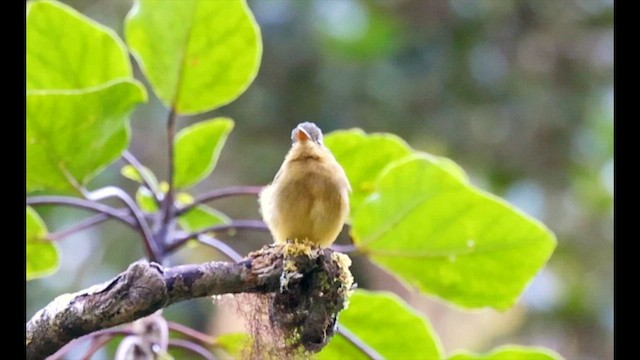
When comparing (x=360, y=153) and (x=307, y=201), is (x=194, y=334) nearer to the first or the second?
(x=307, y=201)

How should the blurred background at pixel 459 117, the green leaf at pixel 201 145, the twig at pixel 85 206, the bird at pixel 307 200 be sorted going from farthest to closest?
the blurred background at pixel 459 117, the green leaf at pixel 201 145, the twig at pixel 85 206, the bird at pixel 307 200

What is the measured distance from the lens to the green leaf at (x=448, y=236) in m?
1.63

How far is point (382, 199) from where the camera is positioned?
5.37ft

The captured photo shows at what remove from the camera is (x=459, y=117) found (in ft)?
14.1

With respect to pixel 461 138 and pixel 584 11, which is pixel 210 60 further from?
pixel 584 11

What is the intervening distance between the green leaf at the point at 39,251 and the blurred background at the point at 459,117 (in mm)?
2242

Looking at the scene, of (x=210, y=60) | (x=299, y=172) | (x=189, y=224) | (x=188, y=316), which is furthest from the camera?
(x=188, y=316)

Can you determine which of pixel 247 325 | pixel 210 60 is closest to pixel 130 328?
pixel 247 325

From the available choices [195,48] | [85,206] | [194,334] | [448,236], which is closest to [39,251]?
[85,206]

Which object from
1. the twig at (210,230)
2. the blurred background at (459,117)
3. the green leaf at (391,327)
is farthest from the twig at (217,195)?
the blurred background at (459,117)

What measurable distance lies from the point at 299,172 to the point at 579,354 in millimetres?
3142

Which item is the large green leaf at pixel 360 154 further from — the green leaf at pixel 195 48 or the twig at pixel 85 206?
the twig at pixel 85 206

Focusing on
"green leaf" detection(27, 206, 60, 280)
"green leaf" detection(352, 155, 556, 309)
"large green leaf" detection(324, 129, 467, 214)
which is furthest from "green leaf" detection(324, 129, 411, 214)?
"green leaf" detection(27, 206, 60, 280)

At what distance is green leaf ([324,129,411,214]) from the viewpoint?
1.78 meters
